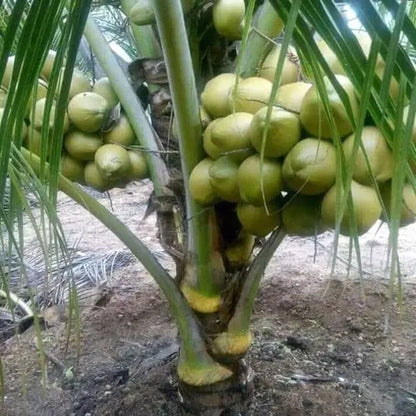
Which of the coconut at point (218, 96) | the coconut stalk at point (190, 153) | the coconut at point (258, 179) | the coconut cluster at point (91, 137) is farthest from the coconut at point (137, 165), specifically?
the coconut at point (258, 179)

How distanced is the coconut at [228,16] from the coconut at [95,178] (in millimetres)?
298

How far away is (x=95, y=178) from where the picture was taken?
0.92m

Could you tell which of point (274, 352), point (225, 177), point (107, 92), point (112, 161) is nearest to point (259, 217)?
point (225, 177)

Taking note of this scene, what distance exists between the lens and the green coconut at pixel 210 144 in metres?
0.74

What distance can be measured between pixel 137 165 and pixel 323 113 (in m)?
0.44

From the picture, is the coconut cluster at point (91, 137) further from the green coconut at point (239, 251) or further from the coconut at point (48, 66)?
the green coconut at point (239, 251)

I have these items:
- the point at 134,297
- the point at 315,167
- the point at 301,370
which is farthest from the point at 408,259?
the point at 315,167

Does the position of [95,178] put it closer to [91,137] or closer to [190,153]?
[91,137]

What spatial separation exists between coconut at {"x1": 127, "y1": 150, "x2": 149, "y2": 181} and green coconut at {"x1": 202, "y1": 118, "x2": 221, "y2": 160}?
0.68ft

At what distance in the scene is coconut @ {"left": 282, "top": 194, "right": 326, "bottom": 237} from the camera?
2.17ft

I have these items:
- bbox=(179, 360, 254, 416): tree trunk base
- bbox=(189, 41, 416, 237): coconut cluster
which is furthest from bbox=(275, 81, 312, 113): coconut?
bbox=(179, 360, 254, 416): tree trunk base

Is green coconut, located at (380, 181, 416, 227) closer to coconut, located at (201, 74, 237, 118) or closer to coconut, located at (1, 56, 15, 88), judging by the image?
coconut, located at (201, 74, 237, 118)

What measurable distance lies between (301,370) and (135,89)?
0.72 m

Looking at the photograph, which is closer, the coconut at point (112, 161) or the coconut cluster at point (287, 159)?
the coconut cluster at point (287, 159)
